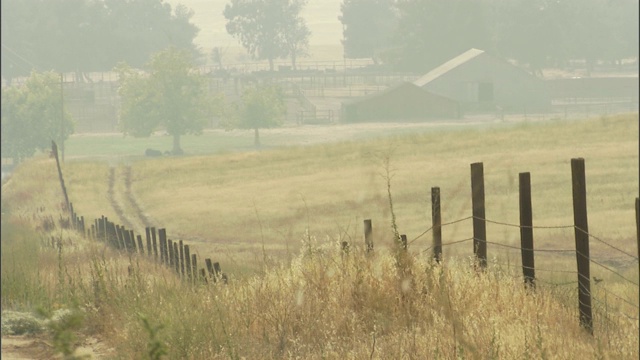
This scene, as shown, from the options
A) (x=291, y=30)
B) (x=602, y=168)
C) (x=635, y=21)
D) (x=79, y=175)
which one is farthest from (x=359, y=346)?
(x=291, y=30)

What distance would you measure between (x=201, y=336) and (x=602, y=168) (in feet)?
136

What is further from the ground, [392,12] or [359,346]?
[392,12]

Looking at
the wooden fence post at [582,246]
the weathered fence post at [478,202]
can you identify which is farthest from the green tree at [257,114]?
the wooden fence post at [582,246]

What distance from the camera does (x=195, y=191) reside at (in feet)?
194

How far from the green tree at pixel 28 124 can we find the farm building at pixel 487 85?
115 ft

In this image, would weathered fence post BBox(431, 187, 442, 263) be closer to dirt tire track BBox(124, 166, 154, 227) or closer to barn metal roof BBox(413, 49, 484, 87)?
dirt tire track BBox(124, 166, 154, 227)

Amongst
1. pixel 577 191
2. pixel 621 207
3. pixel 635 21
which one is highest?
pixel 635 21

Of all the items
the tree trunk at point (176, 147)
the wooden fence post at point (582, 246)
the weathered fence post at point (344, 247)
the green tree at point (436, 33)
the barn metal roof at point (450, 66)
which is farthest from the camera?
the green tree at point (436, 33)

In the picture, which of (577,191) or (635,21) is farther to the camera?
(635,21)

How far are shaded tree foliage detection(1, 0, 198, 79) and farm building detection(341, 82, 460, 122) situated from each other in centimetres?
4812

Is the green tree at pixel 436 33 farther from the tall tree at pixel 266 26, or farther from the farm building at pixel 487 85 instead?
the tall tree at pixel 266 26

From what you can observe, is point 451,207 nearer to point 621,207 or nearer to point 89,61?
point 621,207

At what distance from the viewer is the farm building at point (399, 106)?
110 meters

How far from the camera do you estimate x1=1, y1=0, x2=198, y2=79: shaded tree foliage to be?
156000mm
